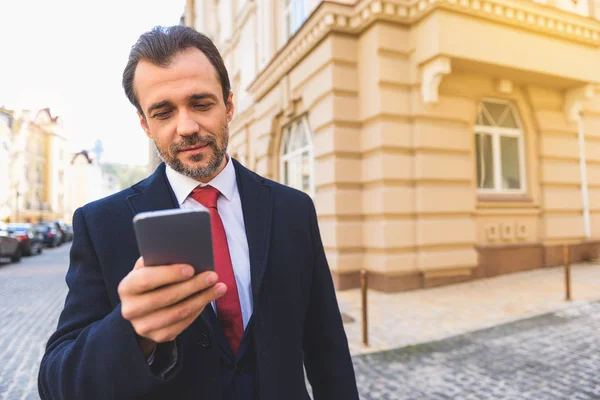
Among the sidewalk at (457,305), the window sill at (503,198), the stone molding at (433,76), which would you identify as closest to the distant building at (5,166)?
the sidewalk at (457,305)

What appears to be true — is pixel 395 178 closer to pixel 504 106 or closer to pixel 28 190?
pixel 504 106

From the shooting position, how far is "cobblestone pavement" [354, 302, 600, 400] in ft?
11.8

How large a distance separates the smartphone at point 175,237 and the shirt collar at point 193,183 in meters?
0.60

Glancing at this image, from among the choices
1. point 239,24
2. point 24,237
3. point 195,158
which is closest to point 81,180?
point 24,237

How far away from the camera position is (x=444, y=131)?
320 inches

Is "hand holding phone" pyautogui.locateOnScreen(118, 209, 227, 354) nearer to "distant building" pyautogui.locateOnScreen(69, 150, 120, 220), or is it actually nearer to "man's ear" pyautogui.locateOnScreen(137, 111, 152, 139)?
"man's ear" pyautogui.locateOnScreen(137, 111, 152, 139)

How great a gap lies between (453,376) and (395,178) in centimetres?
445

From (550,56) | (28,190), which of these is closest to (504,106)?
(550,56)

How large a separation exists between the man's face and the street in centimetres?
309

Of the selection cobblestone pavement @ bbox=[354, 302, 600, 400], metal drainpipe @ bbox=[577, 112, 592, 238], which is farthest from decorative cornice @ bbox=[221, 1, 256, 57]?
cobblestone pavement @ bbox=[354, 302, 600, 400]

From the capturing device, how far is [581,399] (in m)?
3.40

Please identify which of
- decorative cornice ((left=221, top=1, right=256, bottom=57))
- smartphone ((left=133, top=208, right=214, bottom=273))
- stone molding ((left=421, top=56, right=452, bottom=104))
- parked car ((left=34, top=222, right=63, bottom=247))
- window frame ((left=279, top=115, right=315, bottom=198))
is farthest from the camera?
parked car ((left=34, top=222, right=63, bottom=247))

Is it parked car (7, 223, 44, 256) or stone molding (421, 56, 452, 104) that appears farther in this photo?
parked car (7, 223, 44, 256)

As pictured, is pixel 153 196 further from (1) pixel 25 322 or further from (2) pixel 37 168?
(2) pixel 37 168
